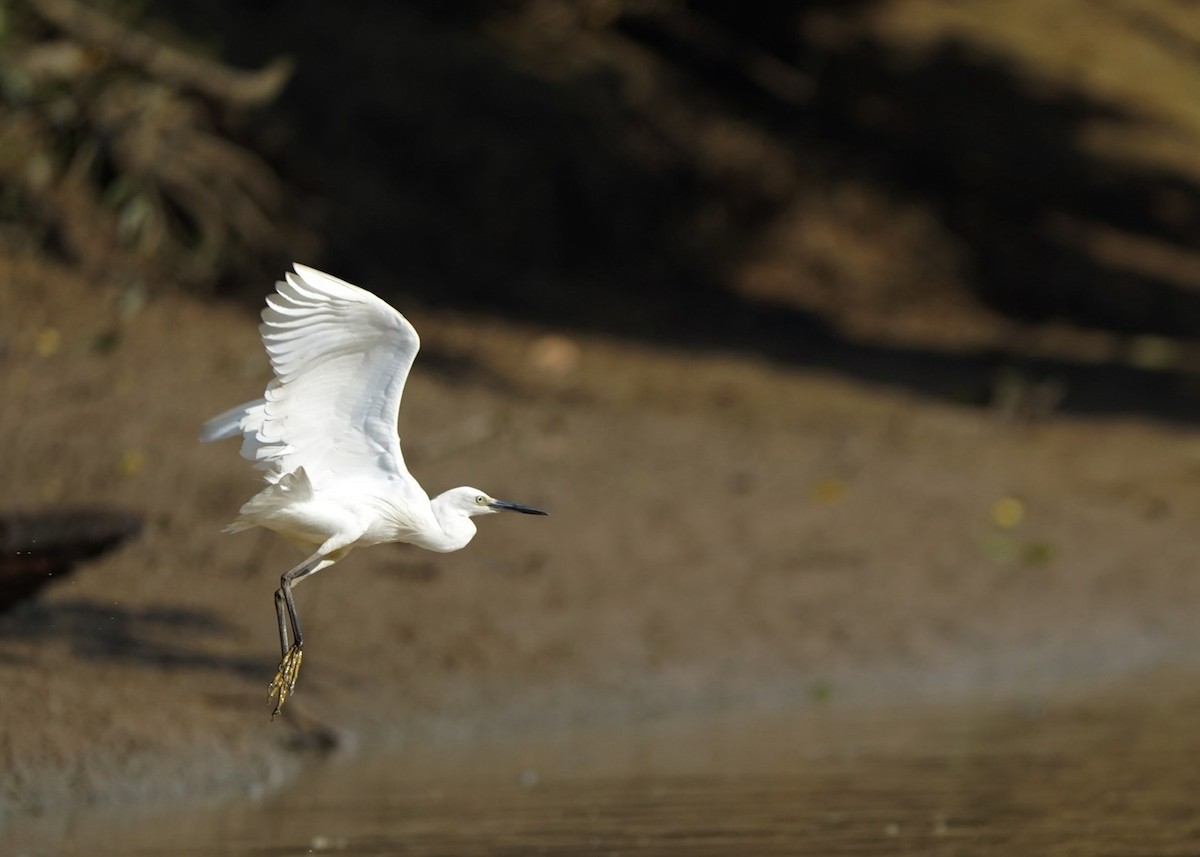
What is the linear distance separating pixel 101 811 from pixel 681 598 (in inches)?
157

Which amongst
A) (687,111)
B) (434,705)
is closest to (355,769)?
(434,705)

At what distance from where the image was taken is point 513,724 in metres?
9.07

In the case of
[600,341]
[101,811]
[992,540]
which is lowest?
[101,811]

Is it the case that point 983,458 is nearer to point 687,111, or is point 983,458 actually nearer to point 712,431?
point 712,431

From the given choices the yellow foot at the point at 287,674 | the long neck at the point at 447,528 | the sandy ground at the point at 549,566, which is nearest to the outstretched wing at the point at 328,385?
the long neck at the point at 447,528

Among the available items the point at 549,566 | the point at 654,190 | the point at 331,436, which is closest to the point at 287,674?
the point at 331,436

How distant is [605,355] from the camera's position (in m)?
15.0

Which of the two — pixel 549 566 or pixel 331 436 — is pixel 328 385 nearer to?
pixel 331 436

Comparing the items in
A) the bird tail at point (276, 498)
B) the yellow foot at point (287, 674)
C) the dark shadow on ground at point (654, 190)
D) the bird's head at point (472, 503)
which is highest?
the dark shadow on ground at point (654, 190)

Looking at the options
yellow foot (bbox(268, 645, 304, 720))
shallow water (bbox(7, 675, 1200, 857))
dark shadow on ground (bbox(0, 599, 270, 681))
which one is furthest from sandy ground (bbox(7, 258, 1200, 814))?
yellow foot (bbox(268, 645, 304, 720))

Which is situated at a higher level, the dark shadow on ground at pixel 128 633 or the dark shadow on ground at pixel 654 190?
the dark shadow on ground at pixel 654 190

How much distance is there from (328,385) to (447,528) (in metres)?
0.86

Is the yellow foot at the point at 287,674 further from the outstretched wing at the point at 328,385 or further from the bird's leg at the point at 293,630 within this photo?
the outstretched wing at the point at 328,385

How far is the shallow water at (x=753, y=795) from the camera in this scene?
6.70 m
